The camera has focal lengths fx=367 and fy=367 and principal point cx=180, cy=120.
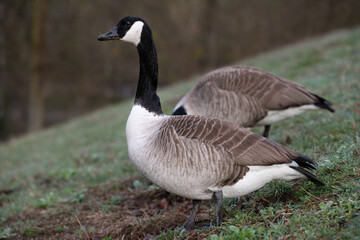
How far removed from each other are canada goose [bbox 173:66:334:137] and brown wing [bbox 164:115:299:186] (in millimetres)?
2125

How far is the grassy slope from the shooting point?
132 inches

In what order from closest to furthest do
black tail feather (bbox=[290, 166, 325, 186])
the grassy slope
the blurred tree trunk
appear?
1. the grassy slope
2. black tail feather (bbox=[290, 166, 325, 186])
3. the blurred tree trunk

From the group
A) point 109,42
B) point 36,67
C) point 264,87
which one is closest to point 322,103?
point 264,87

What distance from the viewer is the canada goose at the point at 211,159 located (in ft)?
12.0

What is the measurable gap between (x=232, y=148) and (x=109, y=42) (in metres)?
23.3

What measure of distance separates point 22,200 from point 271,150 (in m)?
4.73

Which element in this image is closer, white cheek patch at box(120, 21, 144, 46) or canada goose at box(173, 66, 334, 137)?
white cheek patch at box(120, 21, 144, 46)

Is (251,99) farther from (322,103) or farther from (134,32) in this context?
(134,32)

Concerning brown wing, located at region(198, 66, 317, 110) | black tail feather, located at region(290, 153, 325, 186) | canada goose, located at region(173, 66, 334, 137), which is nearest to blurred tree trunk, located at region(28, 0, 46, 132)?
canada goose, located at region(173, 66, 334, 137)

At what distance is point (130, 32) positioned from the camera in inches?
178

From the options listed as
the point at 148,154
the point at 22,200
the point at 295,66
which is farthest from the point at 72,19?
the point at 148,154

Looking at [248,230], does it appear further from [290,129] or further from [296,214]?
[290,129]

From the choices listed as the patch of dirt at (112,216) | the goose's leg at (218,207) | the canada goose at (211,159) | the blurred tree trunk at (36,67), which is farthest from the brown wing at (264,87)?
the blurred tree trunk at (36,67)

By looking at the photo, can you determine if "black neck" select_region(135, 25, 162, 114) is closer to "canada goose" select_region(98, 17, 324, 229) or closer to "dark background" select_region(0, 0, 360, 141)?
"canada goose" select_region(98, 17, 324, 229)
